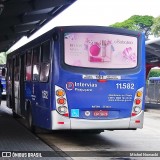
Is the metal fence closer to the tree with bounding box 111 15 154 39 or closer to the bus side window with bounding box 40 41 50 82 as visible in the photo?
the bus side window with bounding box 40 41 50 82

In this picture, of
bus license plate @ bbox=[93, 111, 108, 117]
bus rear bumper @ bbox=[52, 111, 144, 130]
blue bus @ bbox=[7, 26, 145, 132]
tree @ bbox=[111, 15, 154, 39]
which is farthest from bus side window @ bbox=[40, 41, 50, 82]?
tree @ bbox=[111, 15, 154, 39]

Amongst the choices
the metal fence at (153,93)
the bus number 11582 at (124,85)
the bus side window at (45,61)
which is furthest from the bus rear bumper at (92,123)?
the metal fence at (153,93)

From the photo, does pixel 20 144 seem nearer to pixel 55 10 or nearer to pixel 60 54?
pixel 60 54

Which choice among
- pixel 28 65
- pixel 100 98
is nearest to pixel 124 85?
pixel 100 98

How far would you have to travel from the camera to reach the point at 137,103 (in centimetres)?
1112

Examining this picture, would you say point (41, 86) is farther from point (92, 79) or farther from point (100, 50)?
point (100, 50)

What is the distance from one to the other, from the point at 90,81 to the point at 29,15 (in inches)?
627

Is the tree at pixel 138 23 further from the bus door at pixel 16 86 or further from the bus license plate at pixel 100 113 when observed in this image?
the bus license plate at pixel 100 113

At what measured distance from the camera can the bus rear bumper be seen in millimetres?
10539


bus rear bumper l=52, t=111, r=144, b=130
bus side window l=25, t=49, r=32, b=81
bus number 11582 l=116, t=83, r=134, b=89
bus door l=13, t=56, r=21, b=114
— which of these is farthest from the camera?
bus door l=13, t=56, r=21, b=114

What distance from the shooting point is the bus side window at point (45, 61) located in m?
Result: 11.2

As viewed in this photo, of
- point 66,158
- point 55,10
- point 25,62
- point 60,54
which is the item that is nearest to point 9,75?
point 25,62

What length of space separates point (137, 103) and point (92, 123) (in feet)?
4.31

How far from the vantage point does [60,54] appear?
424 inches
